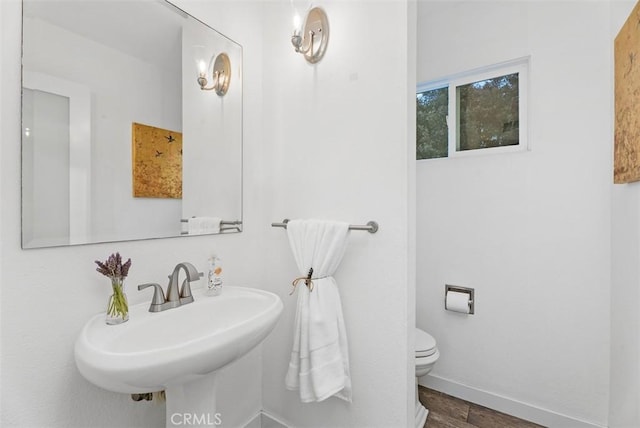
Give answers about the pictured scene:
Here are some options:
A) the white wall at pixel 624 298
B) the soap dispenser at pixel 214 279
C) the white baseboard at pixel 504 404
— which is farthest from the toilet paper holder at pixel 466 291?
the soap dispenser at pixel 214 279

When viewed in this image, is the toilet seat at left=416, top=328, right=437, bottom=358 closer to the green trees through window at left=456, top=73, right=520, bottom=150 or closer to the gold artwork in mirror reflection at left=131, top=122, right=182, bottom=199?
the green trees through window at left=456, top=73, right=520, bottom=150

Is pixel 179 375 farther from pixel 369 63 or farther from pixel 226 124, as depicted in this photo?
pixel 369 63

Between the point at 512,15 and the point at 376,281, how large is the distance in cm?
185

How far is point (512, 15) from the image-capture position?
183 cm

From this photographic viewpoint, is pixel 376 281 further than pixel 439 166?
No

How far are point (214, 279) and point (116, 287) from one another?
0.38 m

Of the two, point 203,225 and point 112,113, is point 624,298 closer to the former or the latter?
point 203,225

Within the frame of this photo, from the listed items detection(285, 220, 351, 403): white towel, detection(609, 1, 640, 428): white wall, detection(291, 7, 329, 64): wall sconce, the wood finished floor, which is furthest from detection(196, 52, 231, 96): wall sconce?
the wood finished floor

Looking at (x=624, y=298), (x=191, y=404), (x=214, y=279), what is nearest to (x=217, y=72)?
(x=214, y=279)

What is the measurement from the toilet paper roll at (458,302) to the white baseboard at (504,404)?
0.52m

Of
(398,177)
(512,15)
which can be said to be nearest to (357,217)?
(398,177)

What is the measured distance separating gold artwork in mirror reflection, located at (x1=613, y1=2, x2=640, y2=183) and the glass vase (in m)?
1.88

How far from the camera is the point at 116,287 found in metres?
0.99

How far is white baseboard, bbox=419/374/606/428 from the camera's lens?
5.52ft
